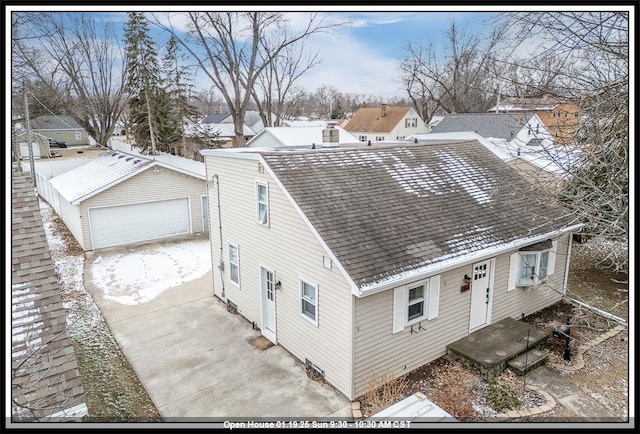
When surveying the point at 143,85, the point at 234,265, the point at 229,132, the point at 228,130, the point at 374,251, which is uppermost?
the point at 143,85

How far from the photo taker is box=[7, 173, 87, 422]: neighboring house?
4895 mm

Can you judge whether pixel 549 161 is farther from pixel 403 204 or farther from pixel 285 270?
pixel 285 270

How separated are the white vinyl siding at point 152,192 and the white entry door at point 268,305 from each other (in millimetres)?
10709

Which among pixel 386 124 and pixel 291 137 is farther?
pixel 386 124

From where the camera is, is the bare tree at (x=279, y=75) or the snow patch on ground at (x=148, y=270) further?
the bare tree at (x=279, y=75)

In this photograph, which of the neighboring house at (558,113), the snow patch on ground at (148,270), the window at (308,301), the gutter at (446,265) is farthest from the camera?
the snow patch on ground at (148,270)

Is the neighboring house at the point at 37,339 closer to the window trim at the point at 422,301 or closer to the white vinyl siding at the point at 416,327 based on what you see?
the white vinyl siding at the point at 416,327

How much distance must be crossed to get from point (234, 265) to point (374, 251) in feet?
16.7

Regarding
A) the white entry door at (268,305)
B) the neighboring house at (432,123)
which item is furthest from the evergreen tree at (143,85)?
the neighboring house at (432,123)

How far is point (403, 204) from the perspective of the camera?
373 inches

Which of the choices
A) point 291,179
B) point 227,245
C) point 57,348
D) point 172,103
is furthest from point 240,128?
point 57,348

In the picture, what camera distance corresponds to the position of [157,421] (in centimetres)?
726

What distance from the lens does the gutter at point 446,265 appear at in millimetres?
7178

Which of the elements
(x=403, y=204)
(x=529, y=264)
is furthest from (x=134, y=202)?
(x=529, y=264)
